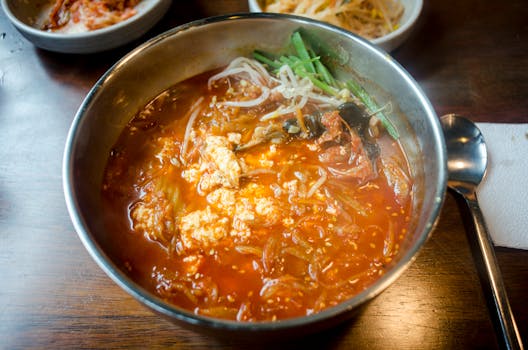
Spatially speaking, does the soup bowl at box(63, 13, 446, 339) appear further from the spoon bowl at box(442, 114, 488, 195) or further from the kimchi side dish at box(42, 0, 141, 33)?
the kimchi side dish at box(42, 0, 141, 33)

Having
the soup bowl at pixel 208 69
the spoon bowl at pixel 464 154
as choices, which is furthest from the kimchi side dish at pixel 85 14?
the spoon bowl at pixel 464 154

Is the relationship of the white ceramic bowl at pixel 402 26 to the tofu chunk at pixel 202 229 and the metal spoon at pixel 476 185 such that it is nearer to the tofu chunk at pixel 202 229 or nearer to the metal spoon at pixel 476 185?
the metal spoon at pixel 476 185

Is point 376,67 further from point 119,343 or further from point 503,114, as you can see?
point 119,343

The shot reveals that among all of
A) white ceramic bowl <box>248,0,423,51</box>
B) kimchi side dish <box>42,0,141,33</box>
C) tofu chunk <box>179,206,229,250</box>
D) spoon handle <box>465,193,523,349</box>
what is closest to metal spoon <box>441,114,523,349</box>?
spoon handle <box>465,193,523,349</box>

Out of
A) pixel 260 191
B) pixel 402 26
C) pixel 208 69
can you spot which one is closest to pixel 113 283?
pixel 260 191

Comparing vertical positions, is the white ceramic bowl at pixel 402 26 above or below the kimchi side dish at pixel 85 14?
below

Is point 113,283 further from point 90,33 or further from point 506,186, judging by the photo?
point 506,186

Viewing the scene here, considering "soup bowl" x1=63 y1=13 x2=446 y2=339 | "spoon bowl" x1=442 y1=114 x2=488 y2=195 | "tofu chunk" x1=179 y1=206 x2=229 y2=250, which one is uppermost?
"soup bowl" x1=63 y1=13 x2=446 y2=339
